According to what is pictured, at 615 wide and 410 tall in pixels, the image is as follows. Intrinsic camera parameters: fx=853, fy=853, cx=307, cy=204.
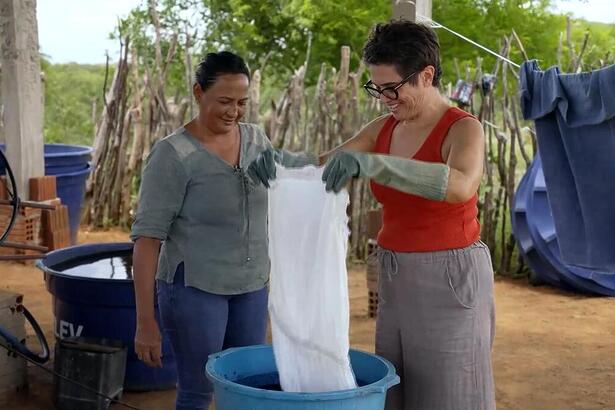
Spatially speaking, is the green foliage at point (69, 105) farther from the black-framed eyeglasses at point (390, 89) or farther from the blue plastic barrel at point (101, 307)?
the black-framed eyeglasses at point (390, 89)

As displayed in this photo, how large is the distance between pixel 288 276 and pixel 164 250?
2.12ft

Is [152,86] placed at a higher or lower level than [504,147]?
higher

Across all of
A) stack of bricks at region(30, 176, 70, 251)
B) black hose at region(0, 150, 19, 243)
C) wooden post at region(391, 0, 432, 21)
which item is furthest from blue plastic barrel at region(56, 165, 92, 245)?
wooden post at region(391, 0, 432, 21)

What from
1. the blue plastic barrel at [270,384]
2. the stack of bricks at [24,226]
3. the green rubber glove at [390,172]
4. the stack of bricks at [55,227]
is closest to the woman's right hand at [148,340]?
the blue plastic barrel at [270,384]

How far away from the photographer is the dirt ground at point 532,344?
13.6 feet

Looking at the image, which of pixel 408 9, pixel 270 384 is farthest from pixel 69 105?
pixel 270 384

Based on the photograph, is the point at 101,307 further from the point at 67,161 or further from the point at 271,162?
the point at 67,161

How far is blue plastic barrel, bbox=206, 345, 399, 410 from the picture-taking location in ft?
6.21

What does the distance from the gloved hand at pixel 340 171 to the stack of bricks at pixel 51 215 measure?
476cm

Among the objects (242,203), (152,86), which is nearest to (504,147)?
(152,86)

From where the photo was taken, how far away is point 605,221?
3.41m

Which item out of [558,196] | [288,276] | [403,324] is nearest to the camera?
[288,276]

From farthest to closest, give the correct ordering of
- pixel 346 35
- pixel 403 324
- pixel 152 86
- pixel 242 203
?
pixel 346 35, pixel 152 86, pixel 242 203, pixel 403 324

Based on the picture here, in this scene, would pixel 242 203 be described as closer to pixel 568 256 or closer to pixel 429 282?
pixel 429 282
